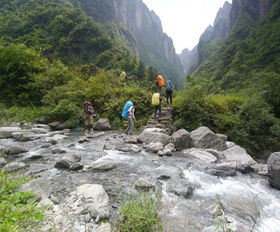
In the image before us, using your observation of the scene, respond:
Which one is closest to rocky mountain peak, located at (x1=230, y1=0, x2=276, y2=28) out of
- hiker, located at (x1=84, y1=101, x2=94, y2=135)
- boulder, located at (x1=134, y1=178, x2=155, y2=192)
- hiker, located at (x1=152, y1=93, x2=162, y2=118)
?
hiker, located at (x1=152, y1=93, x2=162, y2=118)

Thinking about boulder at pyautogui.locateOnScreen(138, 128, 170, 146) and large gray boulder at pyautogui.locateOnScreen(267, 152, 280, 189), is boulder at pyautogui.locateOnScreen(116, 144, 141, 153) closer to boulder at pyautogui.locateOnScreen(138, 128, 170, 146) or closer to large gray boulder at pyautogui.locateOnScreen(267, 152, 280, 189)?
boulder at pyautogui.locateOnScreen(138, 128, 170, 146)

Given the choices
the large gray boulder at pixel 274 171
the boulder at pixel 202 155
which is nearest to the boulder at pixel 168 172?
the boulder at pixel 202 155

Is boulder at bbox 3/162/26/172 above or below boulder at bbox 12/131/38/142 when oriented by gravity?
above

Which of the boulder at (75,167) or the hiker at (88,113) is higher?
the hiker at (88,113)

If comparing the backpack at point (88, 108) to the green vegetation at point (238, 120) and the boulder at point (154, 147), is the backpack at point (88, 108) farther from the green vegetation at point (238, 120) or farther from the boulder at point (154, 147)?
the green vegetation at point (238, 120)

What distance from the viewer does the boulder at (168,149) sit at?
906cm

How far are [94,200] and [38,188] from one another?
143 cm

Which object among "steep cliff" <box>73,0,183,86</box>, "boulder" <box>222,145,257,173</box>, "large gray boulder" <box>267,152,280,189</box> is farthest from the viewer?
"steep cliff" <box>73,0,183,86</box>

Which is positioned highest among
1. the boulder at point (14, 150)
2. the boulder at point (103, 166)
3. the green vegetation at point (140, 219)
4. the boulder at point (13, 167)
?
the green vegetation at point (140, 219)

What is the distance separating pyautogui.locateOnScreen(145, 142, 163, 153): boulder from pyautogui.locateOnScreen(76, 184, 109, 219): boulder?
4.49m

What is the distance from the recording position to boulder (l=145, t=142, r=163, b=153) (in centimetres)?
941

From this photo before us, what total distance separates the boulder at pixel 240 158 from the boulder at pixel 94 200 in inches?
200

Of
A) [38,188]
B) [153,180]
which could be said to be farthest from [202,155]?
[38,188]

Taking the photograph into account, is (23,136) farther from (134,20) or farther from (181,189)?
(134,20)
